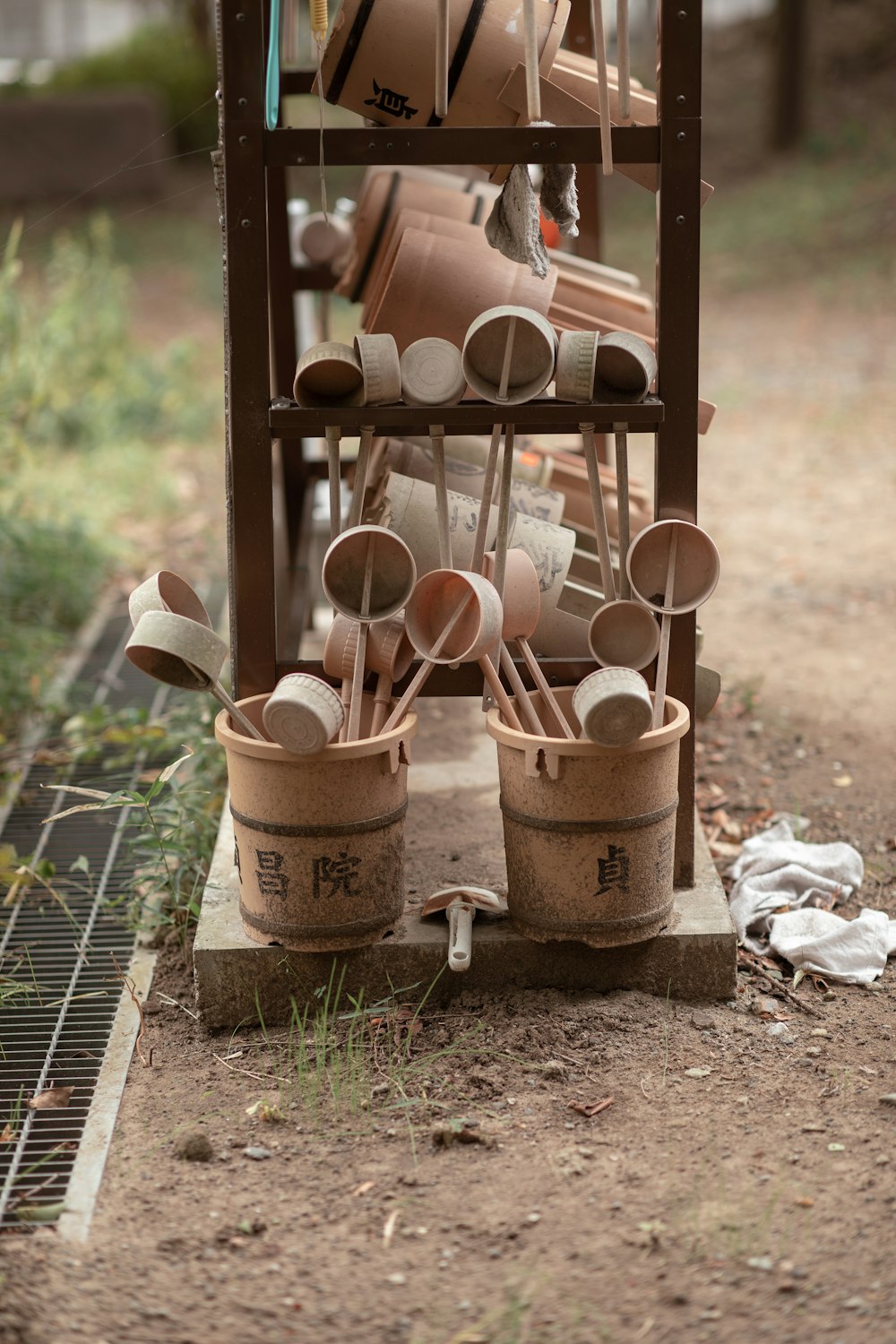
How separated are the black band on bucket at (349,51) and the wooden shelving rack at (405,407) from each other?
19 cm

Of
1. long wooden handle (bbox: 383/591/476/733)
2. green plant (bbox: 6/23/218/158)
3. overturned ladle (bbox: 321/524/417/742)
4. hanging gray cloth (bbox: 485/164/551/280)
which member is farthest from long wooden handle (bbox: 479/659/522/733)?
green plant (bbox: 6/23/218/158)

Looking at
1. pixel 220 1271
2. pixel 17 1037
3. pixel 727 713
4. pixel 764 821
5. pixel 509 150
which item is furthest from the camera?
pixel 727 713

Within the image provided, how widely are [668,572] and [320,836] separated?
0.91 m

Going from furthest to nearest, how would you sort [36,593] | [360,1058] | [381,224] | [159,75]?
[159,75], [36,593], [381,224], [360,1058]

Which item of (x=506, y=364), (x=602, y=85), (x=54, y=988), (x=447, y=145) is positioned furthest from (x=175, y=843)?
Answer: (x=602, y=85)

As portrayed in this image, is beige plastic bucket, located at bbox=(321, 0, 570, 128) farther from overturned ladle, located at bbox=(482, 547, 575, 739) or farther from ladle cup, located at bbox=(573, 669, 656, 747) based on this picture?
ladle cup, located at bbox=(573, 669, 656, 747)

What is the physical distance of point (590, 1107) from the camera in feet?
8.31

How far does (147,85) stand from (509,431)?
1961 cm

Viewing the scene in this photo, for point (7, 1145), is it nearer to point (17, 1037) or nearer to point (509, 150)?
point (17, 1037)

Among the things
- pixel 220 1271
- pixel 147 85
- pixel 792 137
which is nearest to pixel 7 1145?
pixel 220 1271

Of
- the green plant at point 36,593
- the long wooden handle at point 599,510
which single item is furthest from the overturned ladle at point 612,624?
the green plant at point 36,593

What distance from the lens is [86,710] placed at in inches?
189

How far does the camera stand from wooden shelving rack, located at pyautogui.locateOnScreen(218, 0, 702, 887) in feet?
9.09

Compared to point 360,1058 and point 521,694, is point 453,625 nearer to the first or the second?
→ point 521,694
